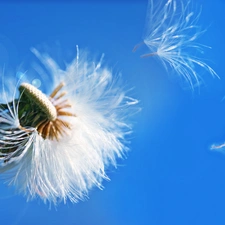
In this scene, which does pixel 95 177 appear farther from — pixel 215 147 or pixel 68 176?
pixel 215 147

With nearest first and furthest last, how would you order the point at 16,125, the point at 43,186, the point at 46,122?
the point at 16,125
the point at 46,122
the point at 43,186

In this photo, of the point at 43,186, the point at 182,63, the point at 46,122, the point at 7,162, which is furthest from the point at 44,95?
the point at 182,63

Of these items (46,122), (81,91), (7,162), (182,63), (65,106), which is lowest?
(7,162)

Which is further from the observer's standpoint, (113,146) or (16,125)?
(113,146)

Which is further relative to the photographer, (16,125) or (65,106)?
(65,106)

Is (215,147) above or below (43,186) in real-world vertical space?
above

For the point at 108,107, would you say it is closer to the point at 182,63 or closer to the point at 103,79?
the point at 103,79

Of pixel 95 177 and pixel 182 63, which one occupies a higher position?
pixel 182 63

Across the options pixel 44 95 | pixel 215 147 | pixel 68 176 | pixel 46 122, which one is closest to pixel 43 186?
pixel 68 176

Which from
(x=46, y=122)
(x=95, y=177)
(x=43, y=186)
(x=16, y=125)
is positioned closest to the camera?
(x=16, y=125)
